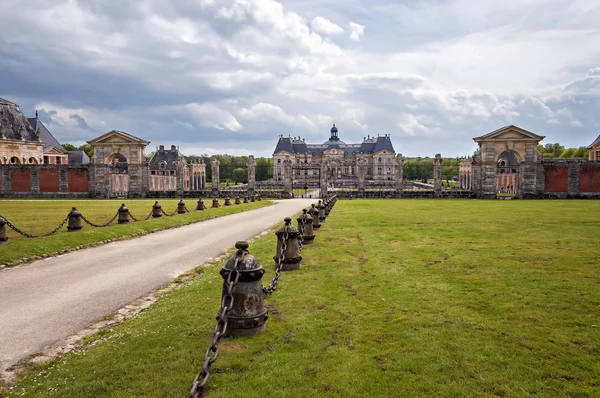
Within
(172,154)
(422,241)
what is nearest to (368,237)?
(422,241)

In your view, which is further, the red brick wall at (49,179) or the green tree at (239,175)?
the green tree at (239,175)

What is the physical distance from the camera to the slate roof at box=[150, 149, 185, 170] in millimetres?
71562

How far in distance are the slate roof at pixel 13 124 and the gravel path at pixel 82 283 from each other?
154 feet

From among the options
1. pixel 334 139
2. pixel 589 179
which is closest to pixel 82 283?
pixel 589 179

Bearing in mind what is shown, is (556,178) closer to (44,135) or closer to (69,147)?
(44,135)

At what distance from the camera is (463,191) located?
39.4 m

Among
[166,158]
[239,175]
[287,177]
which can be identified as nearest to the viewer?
[287,177]

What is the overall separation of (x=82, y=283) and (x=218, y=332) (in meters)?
5.31

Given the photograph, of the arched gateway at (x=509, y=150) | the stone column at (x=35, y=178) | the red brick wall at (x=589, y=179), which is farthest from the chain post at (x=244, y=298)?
the stone column at (x=35, y=178)

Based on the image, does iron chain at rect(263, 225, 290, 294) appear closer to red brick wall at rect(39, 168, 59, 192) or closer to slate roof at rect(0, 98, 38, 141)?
red brick wall at rect(39, 168, 59, 192)

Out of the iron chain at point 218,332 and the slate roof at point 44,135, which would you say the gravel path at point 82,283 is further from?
the slate roof at point 44,135

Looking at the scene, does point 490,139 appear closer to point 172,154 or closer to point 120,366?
point 120,366

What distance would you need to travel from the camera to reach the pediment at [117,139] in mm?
39938

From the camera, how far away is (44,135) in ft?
204
